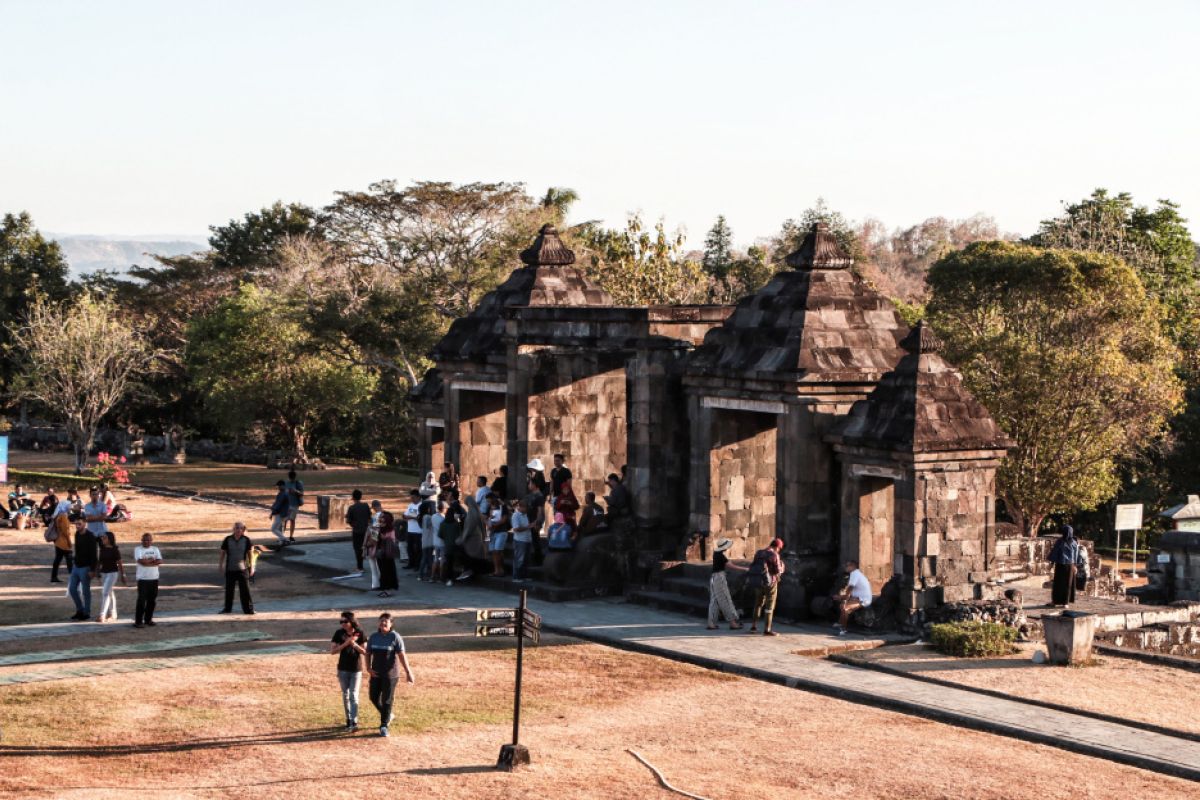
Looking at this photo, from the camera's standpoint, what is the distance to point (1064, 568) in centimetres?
2442

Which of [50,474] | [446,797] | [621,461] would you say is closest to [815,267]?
[621,461]

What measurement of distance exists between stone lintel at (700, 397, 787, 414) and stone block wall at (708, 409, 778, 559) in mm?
296

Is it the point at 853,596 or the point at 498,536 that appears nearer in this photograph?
the point at 853,596

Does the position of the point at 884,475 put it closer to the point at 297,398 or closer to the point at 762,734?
the point at 762,734

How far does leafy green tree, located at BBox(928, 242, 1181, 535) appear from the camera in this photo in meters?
37.3

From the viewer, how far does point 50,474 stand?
4947 cm

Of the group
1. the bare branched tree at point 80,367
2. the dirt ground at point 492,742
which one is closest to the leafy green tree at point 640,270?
the bare branched tree at point 80,367

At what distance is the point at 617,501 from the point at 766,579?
517 cm

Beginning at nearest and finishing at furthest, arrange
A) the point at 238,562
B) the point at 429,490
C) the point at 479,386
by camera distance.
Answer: the point at 238,562 → the point at 429,490 → the point at 479,386

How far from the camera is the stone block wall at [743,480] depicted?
26.4 m

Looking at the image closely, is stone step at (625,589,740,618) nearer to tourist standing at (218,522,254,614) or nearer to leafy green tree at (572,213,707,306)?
tourist standing at (218,522,254,614)

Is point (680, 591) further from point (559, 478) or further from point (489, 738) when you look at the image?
point (489, 738)

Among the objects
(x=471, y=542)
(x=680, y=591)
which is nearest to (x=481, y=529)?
(x=471, y=542)

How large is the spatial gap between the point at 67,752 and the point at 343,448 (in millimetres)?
47128
